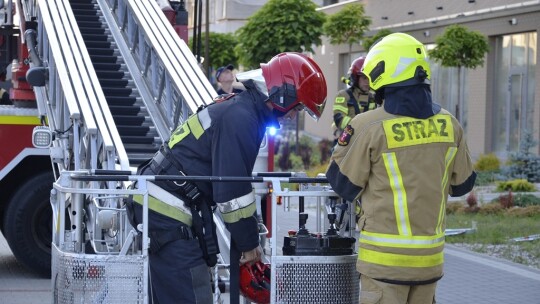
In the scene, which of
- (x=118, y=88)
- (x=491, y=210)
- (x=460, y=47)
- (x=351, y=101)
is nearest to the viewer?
(x=351, y=101)

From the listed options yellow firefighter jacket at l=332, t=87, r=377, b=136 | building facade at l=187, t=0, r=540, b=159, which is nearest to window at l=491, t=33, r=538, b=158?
building facade at l=187, t=0, r=540, b=159

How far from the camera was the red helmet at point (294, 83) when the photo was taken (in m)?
4.70

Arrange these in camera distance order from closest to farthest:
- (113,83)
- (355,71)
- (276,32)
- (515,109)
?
(355,71), (113,83), (276,32), (515,109)

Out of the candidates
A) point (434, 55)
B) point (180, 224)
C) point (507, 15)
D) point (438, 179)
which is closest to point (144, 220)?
point (180, 224)

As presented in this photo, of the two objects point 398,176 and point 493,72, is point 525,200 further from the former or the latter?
point 493,72

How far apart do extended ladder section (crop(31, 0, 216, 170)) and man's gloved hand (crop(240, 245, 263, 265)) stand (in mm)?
1959

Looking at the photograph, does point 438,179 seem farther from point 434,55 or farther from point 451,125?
point 434,55

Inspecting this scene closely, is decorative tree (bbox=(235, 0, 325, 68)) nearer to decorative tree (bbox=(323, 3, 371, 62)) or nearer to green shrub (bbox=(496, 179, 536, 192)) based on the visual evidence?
decorative tree (bbox=(323, 3, 371, 62))

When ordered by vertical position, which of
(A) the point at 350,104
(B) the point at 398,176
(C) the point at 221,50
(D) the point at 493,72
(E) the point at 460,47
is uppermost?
(C) the point at 221,50

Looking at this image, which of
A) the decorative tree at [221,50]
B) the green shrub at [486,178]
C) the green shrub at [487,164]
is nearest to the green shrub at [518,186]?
the green shrub at [486,178]

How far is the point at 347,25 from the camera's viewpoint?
26.8 metres

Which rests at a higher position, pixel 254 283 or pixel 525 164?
pixel 525 164

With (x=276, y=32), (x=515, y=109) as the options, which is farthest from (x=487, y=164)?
(x=515, y=109)

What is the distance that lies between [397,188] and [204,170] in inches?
37.9
